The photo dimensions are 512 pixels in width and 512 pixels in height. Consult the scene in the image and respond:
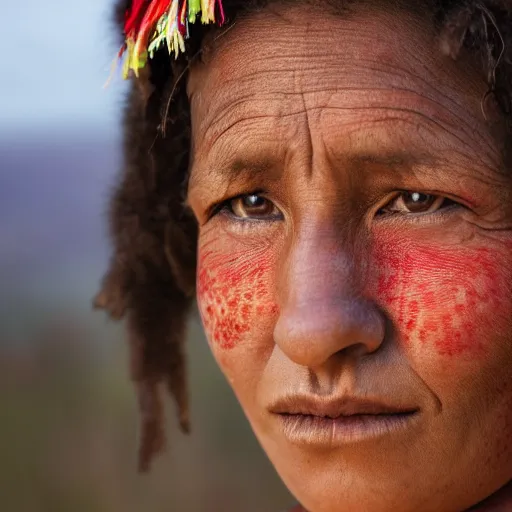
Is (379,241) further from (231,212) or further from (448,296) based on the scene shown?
(231,212)

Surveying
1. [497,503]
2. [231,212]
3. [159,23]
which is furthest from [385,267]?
[159,23]

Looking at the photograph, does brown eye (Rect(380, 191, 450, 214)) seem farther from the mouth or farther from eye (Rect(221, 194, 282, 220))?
the mouth

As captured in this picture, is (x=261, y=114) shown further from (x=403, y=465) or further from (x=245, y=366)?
(x=403, y=465)

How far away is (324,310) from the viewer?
6.19 ft

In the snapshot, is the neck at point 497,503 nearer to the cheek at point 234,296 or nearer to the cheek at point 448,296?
the cheek at point 448,296

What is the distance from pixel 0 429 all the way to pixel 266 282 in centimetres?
318

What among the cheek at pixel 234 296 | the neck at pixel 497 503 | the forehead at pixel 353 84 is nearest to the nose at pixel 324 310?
the cheek at pixel 234 296

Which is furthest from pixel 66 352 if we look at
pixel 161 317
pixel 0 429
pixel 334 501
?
pixel 334 501

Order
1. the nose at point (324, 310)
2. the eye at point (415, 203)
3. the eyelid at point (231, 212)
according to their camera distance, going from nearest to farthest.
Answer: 1. the nose at point (324, 310)
2. the eye at point (415, 203)
3. the eyelid at point (231, 212)

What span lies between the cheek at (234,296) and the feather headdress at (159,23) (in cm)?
45

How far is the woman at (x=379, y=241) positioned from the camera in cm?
192

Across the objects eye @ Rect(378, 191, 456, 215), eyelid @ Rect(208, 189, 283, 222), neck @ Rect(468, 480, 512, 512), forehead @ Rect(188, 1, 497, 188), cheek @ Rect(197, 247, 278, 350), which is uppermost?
forehead @ Rect(188, 1, 497, 188)

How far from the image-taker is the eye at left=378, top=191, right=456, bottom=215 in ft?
6.49

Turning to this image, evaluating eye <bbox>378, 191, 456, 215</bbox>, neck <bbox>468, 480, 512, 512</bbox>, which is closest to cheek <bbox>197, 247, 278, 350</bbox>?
eye <bbox>378, 191, 456, 215</bbox>
